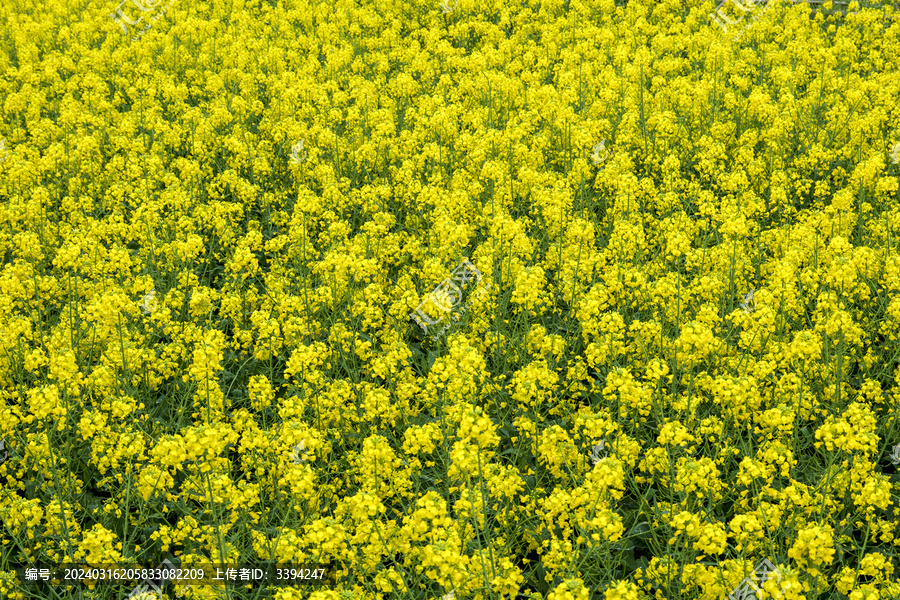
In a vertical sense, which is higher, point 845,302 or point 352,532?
point 845,302

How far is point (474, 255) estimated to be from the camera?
853 cm

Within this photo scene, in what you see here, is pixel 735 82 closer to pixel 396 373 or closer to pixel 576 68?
pixel 576 68

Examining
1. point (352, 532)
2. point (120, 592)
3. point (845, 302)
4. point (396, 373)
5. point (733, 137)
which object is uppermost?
point (733, 137)

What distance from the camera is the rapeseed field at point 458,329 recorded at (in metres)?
5.16

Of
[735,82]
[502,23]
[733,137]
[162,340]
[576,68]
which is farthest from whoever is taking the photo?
[502,23]

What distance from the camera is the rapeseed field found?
516cm

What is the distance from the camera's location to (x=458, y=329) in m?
7.47

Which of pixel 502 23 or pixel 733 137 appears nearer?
pixel 733 137

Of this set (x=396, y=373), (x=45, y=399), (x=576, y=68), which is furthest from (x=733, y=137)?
(x=45, y=399)

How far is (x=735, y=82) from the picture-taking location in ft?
40.8

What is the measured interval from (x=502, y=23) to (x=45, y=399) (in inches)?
517

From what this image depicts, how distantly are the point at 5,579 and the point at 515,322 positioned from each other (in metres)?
4.46

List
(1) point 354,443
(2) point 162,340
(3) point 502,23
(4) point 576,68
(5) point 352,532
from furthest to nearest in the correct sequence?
(3) point 502,23
(4) point 576,68
(2) point 162,340
(1) point 354,443
(5) point 352,532

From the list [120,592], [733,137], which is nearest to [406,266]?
[120,592]
